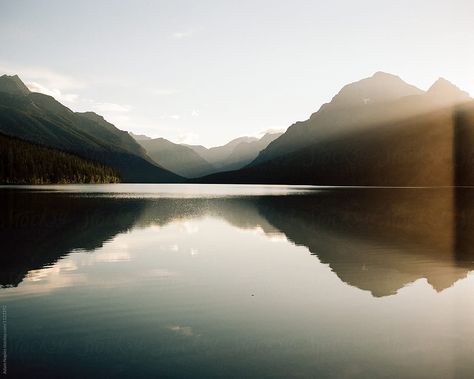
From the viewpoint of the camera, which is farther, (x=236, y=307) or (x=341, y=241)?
(x=341, y=241)

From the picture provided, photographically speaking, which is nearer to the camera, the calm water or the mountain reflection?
the calm water

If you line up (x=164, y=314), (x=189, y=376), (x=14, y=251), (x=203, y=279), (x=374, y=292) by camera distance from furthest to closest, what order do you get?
1. (x=14, y=251)
2. (x=203, y=279)
3. (x=374, y=292)
4. (x=164, y=314)
5. (x=189, y=376)

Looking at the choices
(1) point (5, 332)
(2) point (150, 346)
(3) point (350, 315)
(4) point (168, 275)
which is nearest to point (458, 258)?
(3) point (350, 315)

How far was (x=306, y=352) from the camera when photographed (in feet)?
49.5

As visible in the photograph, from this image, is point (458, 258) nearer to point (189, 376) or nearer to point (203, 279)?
point (203, 279)

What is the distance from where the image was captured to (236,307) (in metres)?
20.9

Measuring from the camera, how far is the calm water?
1408 cm

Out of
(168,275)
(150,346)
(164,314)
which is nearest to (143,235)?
(168,275)

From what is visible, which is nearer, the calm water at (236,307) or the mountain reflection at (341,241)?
the calm water at (236,307)

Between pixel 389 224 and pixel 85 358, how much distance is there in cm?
5394

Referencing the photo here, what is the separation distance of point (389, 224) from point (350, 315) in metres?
44.8

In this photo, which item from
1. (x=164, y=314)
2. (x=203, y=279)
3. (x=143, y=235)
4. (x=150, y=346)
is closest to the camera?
(x=150, y=346)

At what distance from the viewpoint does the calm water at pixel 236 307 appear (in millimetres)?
14078

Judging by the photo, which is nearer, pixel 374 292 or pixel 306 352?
pixel 306 352
